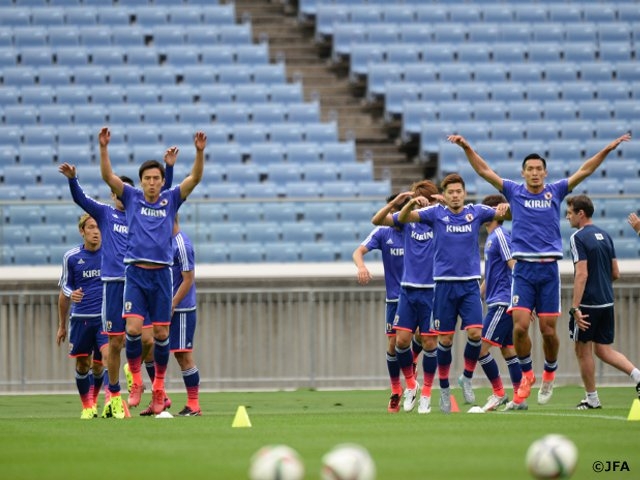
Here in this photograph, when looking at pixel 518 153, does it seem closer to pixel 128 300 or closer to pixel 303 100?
pixel 303 100

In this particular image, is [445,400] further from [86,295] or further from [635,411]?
[86,295]

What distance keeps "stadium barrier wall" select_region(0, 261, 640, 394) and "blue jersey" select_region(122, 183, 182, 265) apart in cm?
663

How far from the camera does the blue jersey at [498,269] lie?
14.4 m

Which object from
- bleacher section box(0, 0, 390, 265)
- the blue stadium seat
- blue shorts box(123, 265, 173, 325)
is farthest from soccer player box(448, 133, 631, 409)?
the blue stadium seat

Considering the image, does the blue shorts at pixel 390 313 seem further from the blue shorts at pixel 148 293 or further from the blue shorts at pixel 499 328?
the blue shorts at pixel 148 293

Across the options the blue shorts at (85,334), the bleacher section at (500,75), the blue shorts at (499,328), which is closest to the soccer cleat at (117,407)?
the blue shorts at (85,334)

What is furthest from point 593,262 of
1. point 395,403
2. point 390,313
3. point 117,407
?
point 117,407

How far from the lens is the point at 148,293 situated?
12008 millimetres

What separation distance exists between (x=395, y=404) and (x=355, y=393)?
463 centimetres

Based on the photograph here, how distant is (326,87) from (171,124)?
4673mm

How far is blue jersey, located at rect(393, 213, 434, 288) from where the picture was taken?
13.2m

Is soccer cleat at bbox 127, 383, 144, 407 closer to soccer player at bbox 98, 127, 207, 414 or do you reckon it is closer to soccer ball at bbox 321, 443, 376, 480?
soccer player at bbox 98, 127, 207, 414

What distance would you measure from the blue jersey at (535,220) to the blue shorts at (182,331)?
11.9ft

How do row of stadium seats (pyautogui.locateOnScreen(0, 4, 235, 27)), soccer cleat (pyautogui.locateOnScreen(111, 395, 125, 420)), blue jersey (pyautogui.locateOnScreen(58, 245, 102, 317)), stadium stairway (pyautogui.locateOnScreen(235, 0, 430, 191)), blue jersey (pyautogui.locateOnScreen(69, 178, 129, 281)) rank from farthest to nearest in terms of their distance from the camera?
row of stadium seats (pyautogui.locateOnScreen(0, 4, 235, 27)) → stadium stairway (pyautogui.locateOnScreen(235, 0, 430, 191)) → blue jersey (pyautogui.locateOnScreen(58, 245, 102, 317)) → blue jersey (pyautogui.locateOnScreen(69, 178, 129, 281)) → soccer cleat (pyautogui.locateOnScreen(111, 395, 125, 420))
